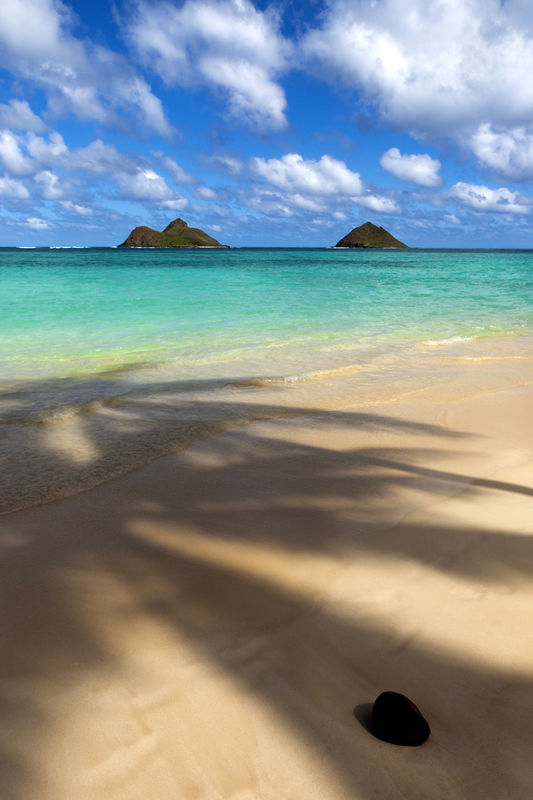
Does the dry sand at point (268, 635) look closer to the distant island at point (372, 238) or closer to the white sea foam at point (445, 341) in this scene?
the white sea foam at point (445, 341)

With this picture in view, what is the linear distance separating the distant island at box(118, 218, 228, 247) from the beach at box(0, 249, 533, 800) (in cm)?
16602

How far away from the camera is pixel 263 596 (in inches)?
93.4

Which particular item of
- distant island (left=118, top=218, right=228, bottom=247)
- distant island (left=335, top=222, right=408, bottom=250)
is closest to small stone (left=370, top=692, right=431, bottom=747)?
distant island (left=118, top=218, right=228, bottom=247)

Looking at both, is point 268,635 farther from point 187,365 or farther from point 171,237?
point 171,237

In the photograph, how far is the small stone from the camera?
5.29ft

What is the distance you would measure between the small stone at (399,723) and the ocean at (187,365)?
2.55 metres

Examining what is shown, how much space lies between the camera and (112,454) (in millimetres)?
4293

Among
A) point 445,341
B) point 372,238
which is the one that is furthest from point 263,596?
point 372,238

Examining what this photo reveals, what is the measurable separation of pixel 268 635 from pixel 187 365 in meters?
7.09

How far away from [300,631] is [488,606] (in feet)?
2.80

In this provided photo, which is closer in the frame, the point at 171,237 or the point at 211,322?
the point at 211,322

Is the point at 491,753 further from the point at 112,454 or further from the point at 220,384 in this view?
the point at 220,384

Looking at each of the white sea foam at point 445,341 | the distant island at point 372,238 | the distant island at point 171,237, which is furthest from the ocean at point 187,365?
the distant island at point 372,238

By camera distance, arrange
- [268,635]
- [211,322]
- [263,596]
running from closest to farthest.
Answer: [268,635] < [263,596] < [211,322]
